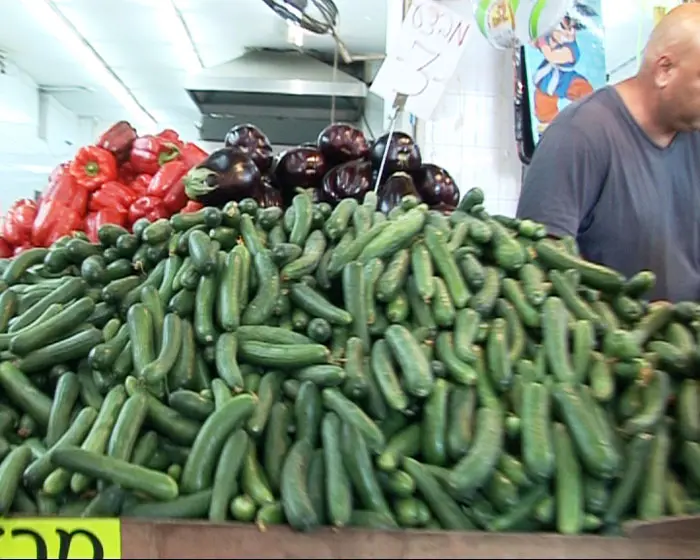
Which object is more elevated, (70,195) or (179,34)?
(179,34)

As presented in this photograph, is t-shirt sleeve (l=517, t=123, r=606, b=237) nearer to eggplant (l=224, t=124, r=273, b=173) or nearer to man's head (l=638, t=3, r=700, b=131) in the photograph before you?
man's head (l=638, t=3, r=700, b=131)

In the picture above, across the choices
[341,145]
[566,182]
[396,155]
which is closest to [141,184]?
[341,145]

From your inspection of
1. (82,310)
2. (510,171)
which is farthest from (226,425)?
(510,171)

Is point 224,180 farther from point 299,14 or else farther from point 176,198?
point 299,14

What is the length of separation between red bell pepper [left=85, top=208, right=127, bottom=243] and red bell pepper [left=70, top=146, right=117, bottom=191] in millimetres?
115

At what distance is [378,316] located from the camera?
125cm

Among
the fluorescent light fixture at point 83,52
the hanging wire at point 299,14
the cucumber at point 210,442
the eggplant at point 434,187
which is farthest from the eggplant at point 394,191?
the fluorescent light fixture at point 83,52

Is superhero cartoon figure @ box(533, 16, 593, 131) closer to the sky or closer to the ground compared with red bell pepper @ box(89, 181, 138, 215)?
closer to the sky

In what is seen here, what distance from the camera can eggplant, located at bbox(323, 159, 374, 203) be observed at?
2227 mm

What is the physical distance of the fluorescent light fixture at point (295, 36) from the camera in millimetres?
7220

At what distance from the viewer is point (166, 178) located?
239 centimetres

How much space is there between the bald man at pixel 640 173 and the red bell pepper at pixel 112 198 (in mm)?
1195

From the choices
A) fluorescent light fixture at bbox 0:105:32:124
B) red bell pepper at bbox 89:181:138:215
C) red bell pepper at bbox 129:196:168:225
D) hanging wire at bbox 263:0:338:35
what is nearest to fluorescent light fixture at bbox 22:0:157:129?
fluorescent light fixture at bbox 0:105:32:124

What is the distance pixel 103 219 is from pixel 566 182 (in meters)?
1.36
